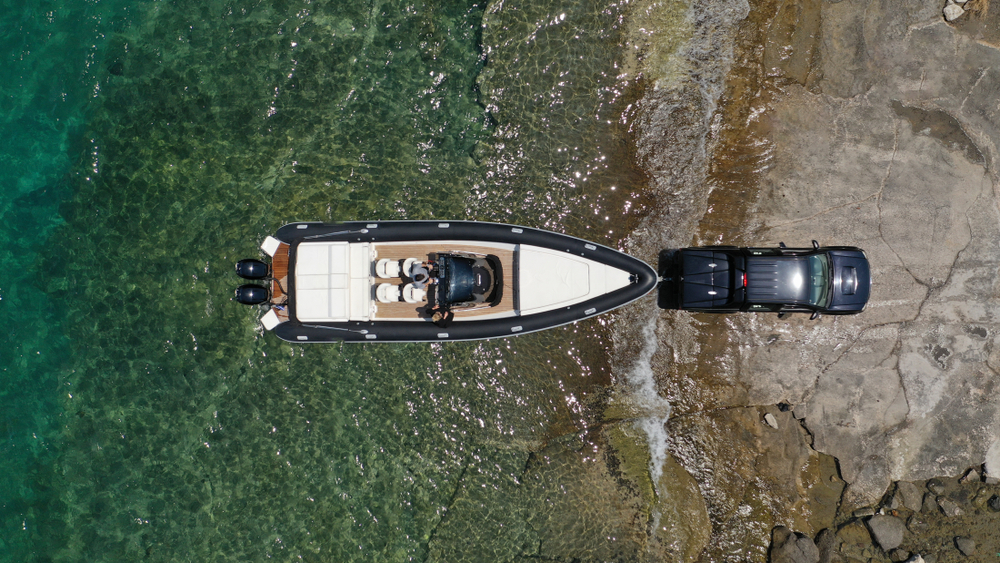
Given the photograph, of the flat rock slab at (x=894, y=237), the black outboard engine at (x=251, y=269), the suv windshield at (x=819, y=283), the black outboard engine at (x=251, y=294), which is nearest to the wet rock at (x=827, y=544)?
the flat rock slab at (x=894, y=237)

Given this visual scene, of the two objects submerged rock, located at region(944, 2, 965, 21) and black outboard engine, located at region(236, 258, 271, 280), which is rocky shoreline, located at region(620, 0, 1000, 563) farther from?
black outboard engine, located at region(236, 258, 271, 280)

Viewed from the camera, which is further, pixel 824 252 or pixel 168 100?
pixel 168 100

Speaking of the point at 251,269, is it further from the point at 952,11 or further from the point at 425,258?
the point at 952,11

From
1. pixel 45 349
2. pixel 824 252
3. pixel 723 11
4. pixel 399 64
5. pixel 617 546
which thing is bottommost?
pixel 617 546

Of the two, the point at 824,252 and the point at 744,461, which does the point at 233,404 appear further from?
the point at 824,252

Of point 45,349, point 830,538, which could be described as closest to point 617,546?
point 830,538

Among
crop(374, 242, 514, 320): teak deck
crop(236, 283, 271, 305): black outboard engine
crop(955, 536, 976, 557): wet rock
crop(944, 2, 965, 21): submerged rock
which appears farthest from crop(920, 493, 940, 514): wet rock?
crop(236, 283, 271, 305): black outboard engine

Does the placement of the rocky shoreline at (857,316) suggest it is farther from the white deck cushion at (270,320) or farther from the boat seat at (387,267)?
the white deck cushion at (270,320)
